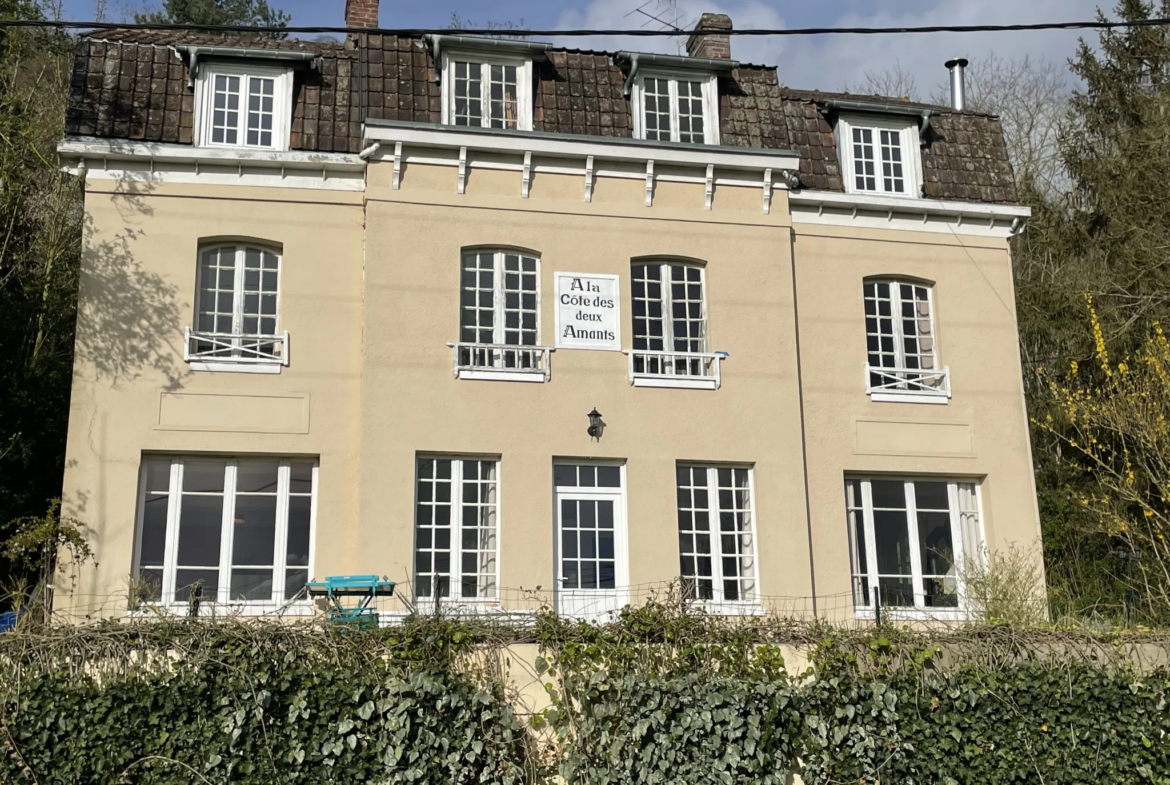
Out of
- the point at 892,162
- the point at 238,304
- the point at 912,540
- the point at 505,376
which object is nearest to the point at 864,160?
the point at 892,162

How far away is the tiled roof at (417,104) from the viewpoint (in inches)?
614

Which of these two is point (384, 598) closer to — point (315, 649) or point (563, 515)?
point (563, 515)

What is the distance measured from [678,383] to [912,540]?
3.94 m

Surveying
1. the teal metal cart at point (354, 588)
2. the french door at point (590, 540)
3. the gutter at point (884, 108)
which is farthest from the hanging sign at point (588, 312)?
the gutter at point (884, 108)

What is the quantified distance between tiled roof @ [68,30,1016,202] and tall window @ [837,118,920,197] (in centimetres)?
22

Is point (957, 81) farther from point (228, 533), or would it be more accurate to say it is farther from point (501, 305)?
point (228, 533)

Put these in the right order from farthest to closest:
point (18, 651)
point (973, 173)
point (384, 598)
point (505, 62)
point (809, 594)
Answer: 1. point (973, 173)
2. point (505, 62)
3. point (809, 594)
4. point (384, 598)
5. point (18, 651)

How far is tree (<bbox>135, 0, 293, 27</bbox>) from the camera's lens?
33.3 metres

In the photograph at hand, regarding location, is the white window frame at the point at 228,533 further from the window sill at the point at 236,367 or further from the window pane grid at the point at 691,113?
the window pane grid at the point at 691,113

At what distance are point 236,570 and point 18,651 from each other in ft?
17.3

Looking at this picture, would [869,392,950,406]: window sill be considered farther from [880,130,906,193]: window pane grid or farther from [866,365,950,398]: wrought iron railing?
[880,130,906,193]: window pane grid

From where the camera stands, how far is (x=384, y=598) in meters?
14.4

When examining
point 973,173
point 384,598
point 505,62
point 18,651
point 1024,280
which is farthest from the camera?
point 1024,280

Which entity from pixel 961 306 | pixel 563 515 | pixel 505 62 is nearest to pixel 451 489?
pixel 563 515
